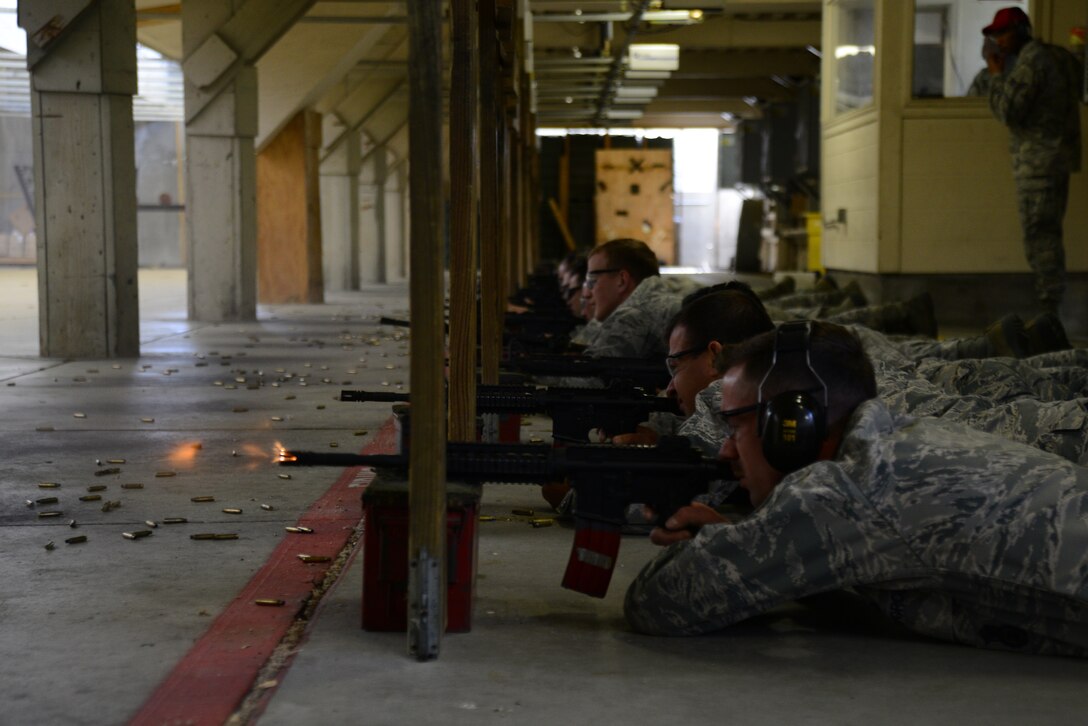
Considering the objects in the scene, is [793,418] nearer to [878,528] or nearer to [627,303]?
[878,528]

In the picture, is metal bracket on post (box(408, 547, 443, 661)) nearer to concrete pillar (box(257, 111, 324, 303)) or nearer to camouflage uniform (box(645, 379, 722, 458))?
camouflage uniform (box(645, 379, 722, 458))

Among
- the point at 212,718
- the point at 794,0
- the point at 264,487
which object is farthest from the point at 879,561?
the point at 794,0

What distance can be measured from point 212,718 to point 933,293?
12130 mm

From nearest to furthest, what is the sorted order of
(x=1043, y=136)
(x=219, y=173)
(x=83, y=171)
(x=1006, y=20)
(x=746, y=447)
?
1. (x=746, y=447)
2. (x=83, y=171)
3. (x=1006, y=20)
4. (x=1043, y=136)
5. (x=219, y=173)

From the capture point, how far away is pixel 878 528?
311 cm

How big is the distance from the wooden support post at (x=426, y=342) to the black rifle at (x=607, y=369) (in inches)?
116

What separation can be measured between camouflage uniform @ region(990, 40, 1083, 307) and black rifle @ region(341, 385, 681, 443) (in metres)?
7.52

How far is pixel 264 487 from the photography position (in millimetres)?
5418

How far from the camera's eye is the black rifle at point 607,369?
6.04m

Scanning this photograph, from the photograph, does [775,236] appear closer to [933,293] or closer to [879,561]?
[933,293]

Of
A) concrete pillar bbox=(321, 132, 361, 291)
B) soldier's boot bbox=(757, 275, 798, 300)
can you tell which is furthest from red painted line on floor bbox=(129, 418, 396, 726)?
concrete pillar bbox=(321, 132, 361, 291)

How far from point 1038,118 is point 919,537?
902cm

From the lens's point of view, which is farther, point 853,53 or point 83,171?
point 853,53

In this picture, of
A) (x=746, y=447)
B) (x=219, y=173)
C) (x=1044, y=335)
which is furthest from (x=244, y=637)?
(x=219, y=173)
